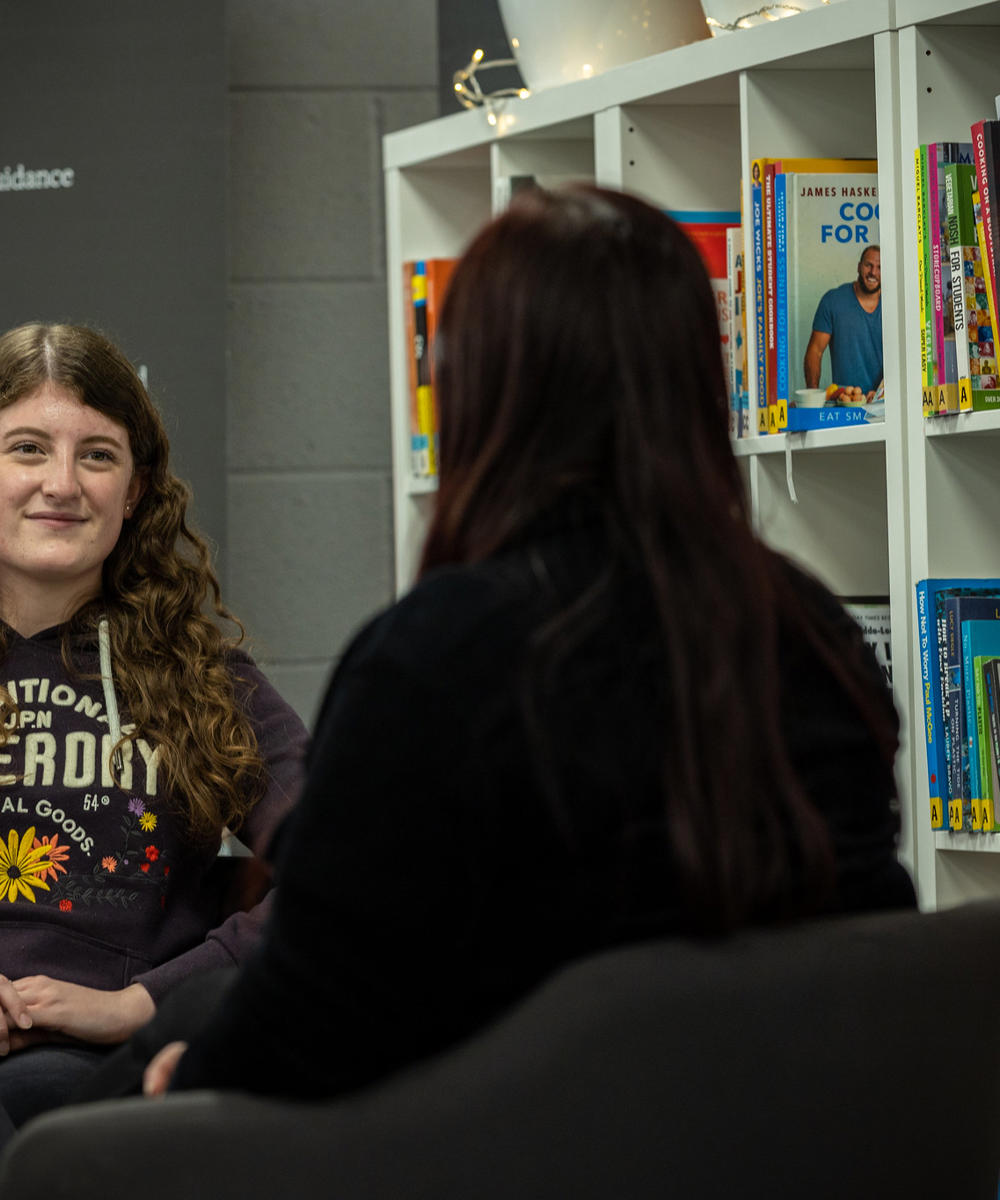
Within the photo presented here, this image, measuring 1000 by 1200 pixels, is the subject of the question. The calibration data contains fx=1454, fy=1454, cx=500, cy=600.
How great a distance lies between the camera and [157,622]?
176 cm

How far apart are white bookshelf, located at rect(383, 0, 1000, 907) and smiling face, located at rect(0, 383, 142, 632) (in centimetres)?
39

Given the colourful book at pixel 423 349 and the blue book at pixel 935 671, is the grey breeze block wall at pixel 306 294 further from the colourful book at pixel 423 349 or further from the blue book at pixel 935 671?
the blue book at pixel 935 671

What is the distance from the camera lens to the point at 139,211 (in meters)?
2.59

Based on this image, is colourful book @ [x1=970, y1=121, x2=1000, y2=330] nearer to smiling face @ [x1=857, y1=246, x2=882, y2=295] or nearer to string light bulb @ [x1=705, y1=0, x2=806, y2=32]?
smiling face @ [x1=857, y1=246, x2=882, y2=295]

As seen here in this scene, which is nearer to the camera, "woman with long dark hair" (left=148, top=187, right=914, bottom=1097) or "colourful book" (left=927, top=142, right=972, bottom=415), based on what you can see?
"woman with long dark hair" (left=148, top=187, right=914, bottom=1097)

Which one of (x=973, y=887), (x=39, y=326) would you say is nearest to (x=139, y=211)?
(x=39, y=326)

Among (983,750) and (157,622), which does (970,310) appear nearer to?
(983,750)

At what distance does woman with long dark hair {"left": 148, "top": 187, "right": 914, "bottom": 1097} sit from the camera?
2.60ft

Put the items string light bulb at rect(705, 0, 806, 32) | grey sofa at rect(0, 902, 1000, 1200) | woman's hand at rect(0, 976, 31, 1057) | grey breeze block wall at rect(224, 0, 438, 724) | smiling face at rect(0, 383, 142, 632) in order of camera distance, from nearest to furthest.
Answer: grey sofa at rect(0, 902, 1000, 1200) < woman's hand at rect(0, 976, 31, 1057) < smiling face at rect(0, 383, 142, 632) < string light bulb at rect(705, 0, 806, 32) < grey breeze block wall at rect(224, 0, 438, 724)

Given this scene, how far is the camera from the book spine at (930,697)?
1.85 meters

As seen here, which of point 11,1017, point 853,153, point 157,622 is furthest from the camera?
point 853,153

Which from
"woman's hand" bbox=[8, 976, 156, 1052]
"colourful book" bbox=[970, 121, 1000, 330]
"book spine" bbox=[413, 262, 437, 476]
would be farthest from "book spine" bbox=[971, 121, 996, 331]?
"woman's hand" bbox=[8, 976, 156, 1052]

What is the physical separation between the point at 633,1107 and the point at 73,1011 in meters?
0.89

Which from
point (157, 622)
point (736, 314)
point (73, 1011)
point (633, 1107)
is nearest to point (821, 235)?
point (736, 314)
